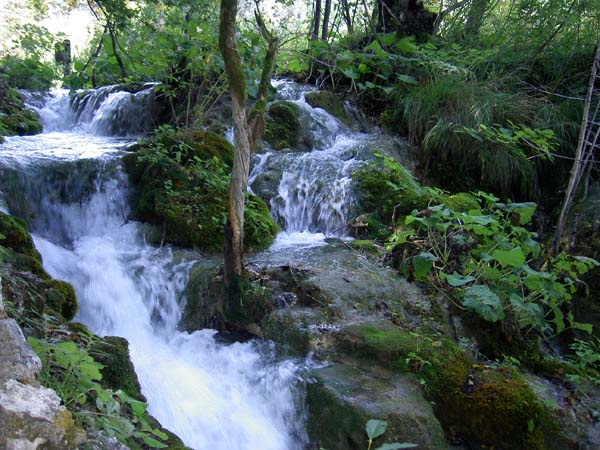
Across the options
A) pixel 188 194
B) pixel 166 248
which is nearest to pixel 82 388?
pixel 166 248

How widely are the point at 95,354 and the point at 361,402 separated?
1628 mm

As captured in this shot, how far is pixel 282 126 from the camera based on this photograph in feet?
25.7

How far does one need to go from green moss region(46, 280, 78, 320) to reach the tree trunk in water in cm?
119

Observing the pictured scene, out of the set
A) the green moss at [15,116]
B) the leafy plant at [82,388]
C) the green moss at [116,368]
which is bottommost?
the green moss at [116,368]

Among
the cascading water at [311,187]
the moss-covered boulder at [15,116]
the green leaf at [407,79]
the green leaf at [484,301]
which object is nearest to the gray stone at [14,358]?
the green leaf at [484,301]

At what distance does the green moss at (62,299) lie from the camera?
3.34 meters

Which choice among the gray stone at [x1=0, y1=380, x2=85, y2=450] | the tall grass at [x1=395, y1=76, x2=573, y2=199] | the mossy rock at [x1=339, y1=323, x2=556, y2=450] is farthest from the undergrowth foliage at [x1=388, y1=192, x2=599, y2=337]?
the gray stone at [x1=0, y1=380, x2=85, y2=450]

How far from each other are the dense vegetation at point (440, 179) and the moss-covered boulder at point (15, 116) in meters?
0.05

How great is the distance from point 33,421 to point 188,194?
4303mm

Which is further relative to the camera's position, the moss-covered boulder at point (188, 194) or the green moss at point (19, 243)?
the moss-covered boulder at point (188, 194)

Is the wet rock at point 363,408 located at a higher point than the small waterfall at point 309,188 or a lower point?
lower

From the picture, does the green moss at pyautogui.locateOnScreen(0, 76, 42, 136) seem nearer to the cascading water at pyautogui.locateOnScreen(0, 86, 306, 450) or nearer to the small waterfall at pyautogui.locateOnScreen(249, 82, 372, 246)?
the cascading water at pyautogui.locateOnScreen(0, 86, 306, 450)

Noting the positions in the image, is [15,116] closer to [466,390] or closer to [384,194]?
[384,194]

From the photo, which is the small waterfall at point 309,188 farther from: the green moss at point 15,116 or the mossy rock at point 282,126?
the green moss at point 15,116
